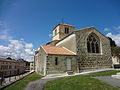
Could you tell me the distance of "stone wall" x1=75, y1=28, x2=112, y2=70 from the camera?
2006cm

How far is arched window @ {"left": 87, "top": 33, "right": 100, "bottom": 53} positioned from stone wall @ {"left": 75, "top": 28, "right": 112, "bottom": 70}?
71 cm

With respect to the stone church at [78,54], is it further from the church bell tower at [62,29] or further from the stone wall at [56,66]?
the church bell tower at [62,29]

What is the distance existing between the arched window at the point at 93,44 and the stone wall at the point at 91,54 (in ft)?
2.32

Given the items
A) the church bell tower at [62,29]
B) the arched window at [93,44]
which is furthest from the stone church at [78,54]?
the church bell tower at [62,29]

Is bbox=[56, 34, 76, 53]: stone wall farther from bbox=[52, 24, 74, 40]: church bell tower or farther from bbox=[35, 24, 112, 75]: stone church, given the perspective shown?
bbox=[52, 24, 74, 40]: church bell tower

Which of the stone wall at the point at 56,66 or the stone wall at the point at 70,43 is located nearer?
the stone wall at the point at 56,66

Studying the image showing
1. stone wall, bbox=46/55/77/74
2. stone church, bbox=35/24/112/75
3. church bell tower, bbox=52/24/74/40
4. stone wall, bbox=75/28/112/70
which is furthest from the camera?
church bell tower, bbox=52/24/74/40

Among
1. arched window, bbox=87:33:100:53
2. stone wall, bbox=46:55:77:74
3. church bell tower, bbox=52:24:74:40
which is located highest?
church bell tower, bbox=52:24:74:40

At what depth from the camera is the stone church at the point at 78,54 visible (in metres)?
17.6

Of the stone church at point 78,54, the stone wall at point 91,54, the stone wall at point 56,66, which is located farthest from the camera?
the stone wall at point 91,54

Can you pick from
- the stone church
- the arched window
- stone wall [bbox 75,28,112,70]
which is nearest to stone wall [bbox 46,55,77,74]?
the stone church

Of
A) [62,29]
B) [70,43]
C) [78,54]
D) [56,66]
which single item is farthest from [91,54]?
[62,29]

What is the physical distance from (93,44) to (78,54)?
16.8 ft

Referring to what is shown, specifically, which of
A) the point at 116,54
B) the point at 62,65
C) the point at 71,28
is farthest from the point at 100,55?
the point at 116,54
